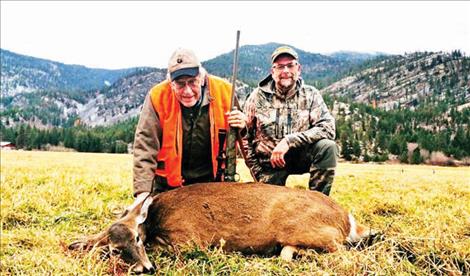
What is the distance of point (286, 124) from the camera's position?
7.03m

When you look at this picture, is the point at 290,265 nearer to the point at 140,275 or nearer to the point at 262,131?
the point at 140,275

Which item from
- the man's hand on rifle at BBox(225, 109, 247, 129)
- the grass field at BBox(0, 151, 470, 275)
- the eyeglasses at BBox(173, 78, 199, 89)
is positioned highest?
the eyeglasses at BBox(173, 78, 199, 89)

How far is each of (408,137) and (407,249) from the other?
138575 mm

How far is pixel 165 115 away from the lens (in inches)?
235

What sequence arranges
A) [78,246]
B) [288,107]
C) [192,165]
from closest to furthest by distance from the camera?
[78,246] → [192,165] → [288,107]

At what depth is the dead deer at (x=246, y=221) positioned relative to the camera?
4930mm

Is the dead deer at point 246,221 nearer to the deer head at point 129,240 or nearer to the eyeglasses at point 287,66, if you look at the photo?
the deer head at point 129,240

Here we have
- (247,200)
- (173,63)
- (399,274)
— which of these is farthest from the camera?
(173,63)

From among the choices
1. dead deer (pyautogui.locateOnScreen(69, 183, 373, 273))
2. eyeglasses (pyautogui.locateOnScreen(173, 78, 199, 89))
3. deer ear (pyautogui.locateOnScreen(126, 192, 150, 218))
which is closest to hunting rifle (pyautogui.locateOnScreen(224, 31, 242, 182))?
eyeglasses (pyautogui.locateOnScreen(173, 78, 199, 89))

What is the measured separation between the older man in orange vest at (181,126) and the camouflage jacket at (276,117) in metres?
0.84

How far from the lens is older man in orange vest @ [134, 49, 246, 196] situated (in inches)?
225

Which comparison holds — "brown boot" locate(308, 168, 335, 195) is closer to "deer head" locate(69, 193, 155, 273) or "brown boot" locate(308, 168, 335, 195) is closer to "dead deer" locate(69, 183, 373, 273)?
"dead deer" locate(69, 183, 373, 273)

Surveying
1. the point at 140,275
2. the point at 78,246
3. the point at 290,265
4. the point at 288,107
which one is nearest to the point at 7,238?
the point at 78,246

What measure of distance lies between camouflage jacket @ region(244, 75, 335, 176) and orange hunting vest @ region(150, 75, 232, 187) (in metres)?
0.83
